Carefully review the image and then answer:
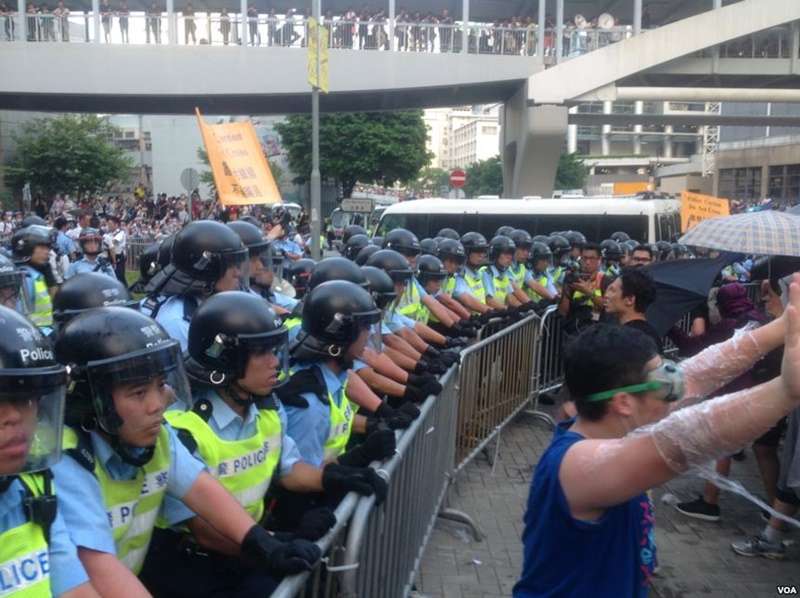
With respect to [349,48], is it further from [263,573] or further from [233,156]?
[263,573]

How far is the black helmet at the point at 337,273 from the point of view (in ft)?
16.5

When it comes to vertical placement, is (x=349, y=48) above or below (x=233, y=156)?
above

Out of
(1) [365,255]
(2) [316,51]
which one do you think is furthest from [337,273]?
(2) [316,51]

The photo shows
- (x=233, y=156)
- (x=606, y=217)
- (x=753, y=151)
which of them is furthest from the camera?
(x=753, y=151)

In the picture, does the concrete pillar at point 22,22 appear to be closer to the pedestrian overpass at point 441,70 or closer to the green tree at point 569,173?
the pedestrian overpass at point 441,70

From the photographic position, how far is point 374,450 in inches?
126

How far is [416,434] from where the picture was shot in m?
3.94

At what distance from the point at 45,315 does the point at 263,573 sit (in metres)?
5.27

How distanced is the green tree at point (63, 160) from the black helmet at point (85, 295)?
106 ft

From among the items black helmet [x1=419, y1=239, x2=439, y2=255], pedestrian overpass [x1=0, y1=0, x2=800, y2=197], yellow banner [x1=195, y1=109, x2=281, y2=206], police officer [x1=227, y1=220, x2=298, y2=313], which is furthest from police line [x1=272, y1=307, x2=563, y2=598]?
pedestrian overpass [x1=0, y1=0, x2=800, y2=197]

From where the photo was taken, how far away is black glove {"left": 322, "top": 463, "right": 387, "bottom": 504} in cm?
291

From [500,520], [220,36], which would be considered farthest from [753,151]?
[500,520]

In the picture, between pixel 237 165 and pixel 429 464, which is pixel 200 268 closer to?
pixel 429 464

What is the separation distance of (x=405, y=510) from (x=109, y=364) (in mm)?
1935
